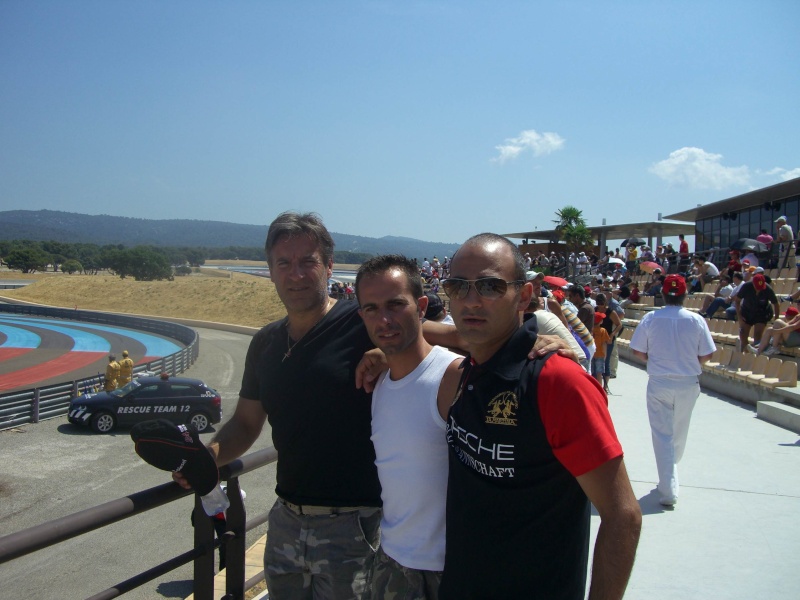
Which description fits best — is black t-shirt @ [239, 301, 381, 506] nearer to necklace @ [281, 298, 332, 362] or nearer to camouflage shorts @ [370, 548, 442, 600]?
necklace @ [281, 298, 332, 362]

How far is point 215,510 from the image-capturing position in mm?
2682

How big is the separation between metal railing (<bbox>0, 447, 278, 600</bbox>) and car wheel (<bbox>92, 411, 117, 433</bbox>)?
15.5 meters

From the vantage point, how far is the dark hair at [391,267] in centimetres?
238

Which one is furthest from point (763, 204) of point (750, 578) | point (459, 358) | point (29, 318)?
point (29, 318)

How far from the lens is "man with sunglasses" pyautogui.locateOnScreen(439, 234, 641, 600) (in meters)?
1.63

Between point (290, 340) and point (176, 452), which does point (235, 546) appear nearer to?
point (176, 452)

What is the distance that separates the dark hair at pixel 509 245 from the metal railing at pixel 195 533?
4.83 feet

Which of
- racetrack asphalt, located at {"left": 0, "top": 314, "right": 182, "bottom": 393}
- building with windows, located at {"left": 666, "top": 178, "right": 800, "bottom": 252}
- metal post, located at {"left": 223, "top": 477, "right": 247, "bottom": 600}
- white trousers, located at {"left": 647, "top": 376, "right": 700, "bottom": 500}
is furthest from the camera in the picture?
racetrack asphalt, located at {"left": 0, "top": 314, "right": 182, "bottom": 393}

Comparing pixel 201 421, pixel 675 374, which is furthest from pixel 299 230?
pixel 201 421

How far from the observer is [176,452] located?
2.50 m

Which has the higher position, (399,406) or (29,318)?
(399,406)

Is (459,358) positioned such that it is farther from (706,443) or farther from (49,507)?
(49,507)

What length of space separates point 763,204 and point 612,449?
27390 mm

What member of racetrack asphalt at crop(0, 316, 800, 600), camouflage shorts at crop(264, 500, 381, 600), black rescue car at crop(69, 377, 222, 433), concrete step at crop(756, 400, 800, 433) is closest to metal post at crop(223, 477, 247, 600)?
camouflage shorts at crop(264, 500, 381, 600)
